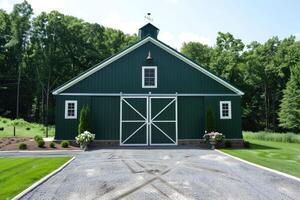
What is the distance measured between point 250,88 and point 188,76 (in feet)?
87.0

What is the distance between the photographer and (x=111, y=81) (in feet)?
57.6

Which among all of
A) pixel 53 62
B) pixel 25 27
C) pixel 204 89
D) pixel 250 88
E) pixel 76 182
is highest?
pixel 25 27

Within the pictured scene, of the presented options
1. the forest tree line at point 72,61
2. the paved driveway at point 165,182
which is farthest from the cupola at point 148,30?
the forest tree line at point 72,61

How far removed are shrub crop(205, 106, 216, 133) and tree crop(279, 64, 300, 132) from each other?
20628 millimetres

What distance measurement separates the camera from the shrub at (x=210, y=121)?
16.8m

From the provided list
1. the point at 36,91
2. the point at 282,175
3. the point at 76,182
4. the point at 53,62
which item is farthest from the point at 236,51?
the point at 76,182

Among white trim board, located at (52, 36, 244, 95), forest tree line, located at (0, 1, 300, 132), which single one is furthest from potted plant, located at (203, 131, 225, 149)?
forest tree line, located at (0, 1, 300, 132)

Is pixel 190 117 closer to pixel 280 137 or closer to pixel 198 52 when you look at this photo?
pixel 280 137

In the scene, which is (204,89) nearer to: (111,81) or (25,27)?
(111,81)

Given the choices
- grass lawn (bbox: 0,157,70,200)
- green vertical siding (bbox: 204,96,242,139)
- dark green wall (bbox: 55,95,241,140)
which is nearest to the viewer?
grass lawn (bbox: 0,157,70,200)

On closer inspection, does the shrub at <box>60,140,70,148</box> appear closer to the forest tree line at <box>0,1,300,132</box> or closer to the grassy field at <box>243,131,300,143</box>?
the grassy field at <box>243,131,300,143</box>

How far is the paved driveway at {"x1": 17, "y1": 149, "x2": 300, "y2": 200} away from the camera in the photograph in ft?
21.8

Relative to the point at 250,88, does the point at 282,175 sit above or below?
below

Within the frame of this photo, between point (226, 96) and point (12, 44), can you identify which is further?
point (12, 44)
